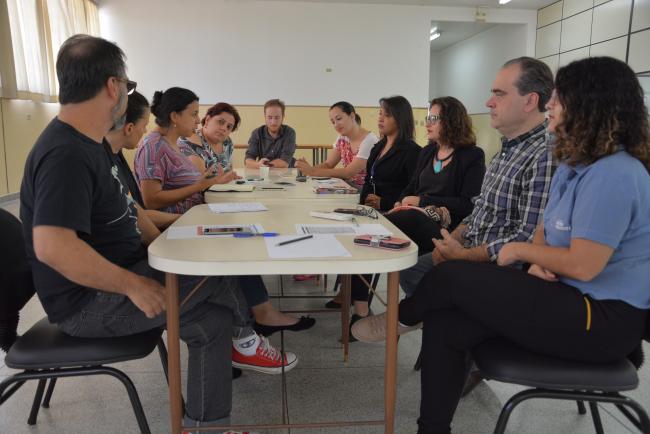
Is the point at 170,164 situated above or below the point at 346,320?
above

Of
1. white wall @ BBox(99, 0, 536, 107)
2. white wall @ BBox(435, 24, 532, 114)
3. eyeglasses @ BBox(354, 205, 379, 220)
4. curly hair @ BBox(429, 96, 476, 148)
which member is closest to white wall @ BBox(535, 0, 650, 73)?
white wall @ BBox(435, 24, 532, 114)

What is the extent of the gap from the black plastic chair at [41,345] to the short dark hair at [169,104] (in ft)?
4.57

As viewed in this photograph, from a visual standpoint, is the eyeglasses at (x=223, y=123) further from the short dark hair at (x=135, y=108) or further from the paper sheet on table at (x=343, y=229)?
the paper sheet on table at (x=343, y=229)

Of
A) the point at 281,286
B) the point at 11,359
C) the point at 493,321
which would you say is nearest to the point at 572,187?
the point at 493,321

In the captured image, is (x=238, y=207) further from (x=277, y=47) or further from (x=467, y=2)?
(x=467, y=2)

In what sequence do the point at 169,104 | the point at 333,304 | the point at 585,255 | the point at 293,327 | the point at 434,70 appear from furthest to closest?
1. the point at 434,70
2. the point at 333,304
3. the point at 169,104
4. the point at 293,327
5. the point at 585,255

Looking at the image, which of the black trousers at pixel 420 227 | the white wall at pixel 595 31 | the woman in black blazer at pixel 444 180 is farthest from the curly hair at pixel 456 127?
the white wall at pixel 595 31

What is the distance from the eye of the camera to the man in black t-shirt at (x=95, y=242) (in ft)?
3.77

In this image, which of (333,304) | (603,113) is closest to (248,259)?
(603,113)

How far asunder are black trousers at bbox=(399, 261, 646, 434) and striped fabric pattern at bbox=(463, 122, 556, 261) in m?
0.43

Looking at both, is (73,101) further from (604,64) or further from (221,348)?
(604,64)

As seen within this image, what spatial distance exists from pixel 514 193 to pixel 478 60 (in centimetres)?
1144

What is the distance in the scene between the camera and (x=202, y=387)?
55.1 inches

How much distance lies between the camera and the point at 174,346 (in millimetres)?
1269
